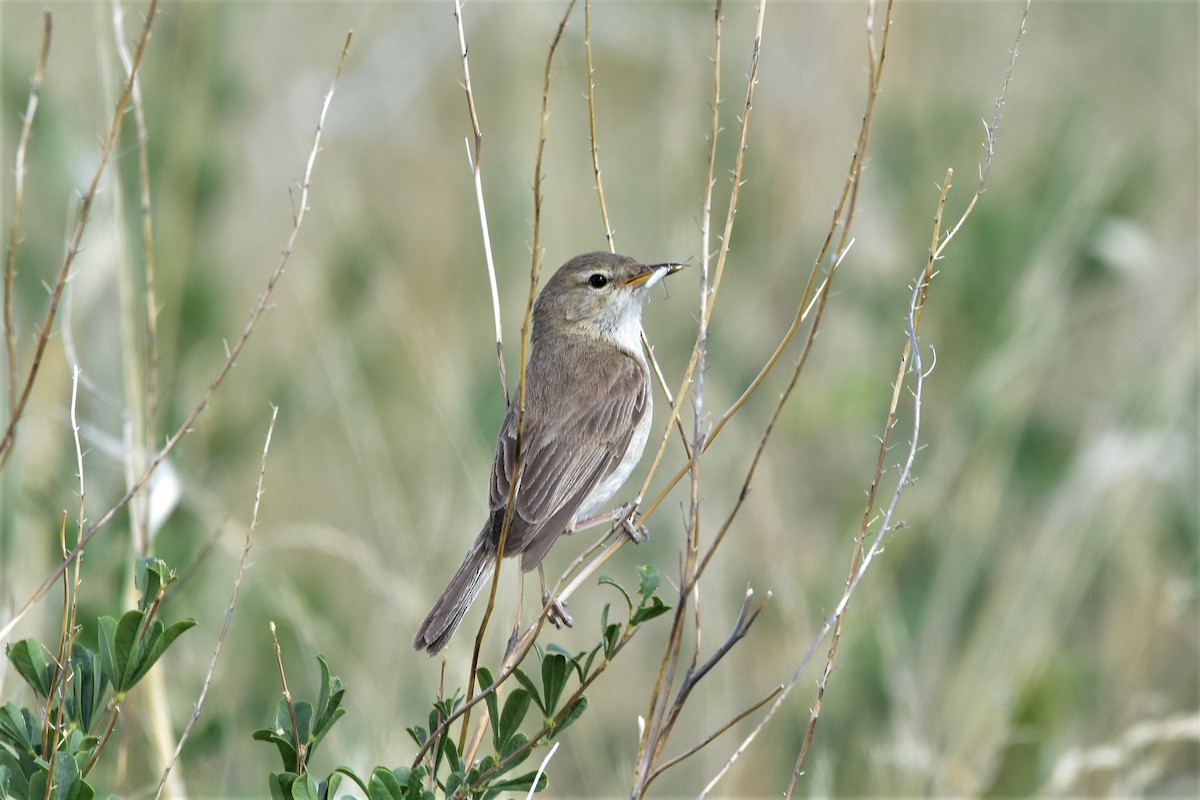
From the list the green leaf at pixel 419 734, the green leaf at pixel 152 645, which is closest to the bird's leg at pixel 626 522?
the green leaf at pixel 419 734

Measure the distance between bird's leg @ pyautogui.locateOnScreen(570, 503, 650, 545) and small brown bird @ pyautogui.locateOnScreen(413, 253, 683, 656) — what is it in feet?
0.11

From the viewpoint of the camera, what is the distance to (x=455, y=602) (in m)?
3.13

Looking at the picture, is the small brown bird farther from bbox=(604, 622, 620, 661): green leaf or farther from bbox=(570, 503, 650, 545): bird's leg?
bbox=(604, 622, 620, 661): green leaf

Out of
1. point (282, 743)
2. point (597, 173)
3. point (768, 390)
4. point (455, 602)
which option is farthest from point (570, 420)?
point (768, 390)

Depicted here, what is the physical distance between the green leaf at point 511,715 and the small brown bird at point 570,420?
0.60 metres

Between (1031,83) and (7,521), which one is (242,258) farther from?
(1031,83)

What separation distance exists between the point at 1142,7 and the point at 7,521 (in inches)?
227

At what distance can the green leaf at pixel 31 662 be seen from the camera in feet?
7.41

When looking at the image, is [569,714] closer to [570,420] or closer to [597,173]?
[597,173]

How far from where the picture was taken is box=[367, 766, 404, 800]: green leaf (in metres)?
2.22

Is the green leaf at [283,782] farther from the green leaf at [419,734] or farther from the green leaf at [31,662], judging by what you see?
the green leaf at [31,662]

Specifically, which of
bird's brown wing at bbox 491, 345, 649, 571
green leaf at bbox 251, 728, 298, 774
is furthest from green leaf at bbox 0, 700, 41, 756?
bird's brown wing at bbox 491, 345, 649, 571

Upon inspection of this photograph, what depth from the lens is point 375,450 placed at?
5.98m

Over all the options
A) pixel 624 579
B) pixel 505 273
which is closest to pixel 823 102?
pixel 505 273
